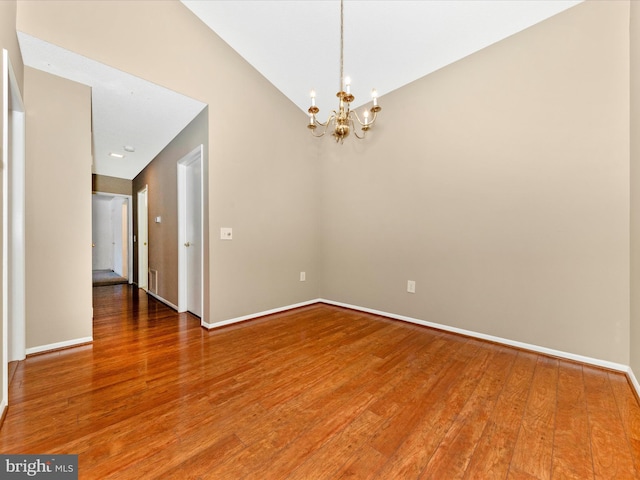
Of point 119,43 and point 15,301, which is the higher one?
point 119,43

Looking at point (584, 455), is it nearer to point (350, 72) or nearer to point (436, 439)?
point (436, 439)

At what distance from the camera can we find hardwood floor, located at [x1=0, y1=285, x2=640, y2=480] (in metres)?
1.15

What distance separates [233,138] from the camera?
2.96 meters

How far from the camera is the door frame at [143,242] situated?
4759 millimetres

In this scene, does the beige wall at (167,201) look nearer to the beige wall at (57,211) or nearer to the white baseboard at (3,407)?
the beige wall at (57,211)

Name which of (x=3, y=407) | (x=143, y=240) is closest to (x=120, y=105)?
(x=3, y=407)

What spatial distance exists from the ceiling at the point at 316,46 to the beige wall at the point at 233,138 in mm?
142

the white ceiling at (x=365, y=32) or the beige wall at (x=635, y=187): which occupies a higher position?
the white ceiling at (x=365, y=32)

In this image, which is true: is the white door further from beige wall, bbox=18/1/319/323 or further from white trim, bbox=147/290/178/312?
beige wall, bbox=18/1/319/323

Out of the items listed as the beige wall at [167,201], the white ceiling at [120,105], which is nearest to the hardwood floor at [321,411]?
the beige wall at [167,201]

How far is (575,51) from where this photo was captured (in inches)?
81.4

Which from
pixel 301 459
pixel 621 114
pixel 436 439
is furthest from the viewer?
pixel 621 114

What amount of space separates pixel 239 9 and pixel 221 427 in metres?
3.30

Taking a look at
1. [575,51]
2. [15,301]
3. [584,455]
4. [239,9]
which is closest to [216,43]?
[239,9]
